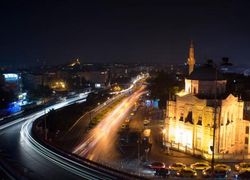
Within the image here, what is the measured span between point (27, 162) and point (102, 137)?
21.2 m

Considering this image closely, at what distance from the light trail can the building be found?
10.5m

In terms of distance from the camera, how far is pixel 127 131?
2478 inches

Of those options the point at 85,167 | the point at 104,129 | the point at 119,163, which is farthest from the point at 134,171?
the point at 104,129

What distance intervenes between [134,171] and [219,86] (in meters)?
20.8

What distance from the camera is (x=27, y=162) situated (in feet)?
125

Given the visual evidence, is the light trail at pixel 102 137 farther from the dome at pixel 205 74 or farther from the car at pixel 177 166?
the dome at pixel 205 74

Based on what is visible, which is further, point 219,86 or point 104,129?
point 104,129

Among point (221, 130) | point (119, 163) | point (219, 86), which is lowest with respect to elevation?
point (119, 163)

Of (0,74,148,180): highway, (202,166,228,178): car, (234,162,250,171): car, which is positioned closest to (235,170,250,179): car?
(202,166,228,178): car

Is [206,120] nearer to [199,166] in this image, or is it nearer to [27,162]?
[199,166]

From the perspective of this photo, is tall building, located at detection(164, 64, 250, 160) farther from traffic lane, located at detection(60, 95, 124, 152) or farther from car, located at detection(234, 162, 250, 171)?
traffic lane, located at detection(60, 95, 124, 152)

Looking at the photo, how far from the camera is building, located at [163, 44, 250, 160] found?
46.6 m

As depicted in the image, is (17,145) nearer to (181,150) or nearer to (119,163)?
(119,163)

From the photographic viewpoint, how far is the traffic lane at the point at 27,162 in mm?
33844
